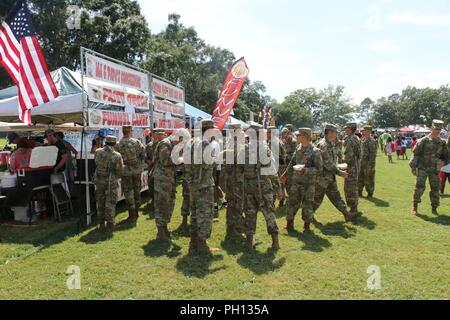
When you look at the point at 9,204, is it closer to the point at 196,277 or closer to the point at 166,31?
the point at 196,277

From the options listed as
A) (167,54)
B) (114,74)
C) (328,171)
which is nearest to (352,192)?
(328,171)

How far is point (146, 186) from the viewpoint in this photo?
10305 millimetres

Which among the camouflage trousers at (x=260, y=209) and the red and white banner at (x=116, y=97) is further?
the red and white banner at (x=116, y=97)

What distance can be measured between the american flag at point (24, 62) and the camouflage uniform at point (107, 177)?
1485 millimetres

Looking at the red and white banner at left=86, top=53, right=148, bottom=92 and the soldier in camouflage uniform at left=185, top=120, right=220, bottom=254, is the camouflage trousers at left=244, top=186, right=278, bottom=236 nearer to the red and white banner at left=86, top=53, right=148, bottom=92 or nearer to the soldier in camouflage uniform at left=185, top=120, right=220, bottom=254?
the soldier in camouflage uniform at left=185, top=120, right=220, bottom=254

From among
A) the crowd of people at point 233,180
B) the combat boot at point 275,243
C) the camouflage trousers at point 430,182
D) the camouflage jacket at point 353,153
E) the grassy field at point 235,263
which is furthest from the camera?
the camouflage jacket at point 353,153

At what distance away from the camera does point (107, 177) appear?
697 cm

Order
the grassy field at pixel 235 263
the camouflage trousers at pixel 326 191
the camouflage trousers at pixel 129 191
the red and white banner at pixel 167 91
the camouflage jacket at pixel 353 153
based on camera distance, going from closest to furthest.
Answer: the grassy field at pixel 235 263 < the camouflage trousers at pixel 326 191 < the camouflage trousers at pixel 129 191 < the camouflage jacket at pixel 353 153 < the red and white banner at pixel 167 91

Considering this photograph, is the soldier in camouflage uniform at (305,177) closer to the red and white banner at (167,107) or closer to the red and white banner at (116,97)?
the red and white banner at (116,97)

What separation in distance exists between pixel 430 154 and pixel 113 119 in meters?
7.14

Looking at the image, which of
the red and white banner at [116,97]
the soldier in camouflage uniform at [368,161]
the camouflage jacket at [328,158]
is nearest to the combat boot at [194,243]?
the camouflage jacket at [328,158]

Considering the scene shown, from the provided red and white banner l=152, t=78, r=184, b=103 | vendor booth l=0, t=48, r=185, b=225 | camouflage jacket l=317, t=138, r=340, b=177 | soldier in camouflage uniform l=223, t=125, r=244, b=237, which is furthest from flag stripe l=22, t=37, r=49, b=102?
camouflage jacket l=317, t=138, r=340, b=177

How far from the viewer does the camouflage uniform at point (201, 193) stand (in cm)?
549
